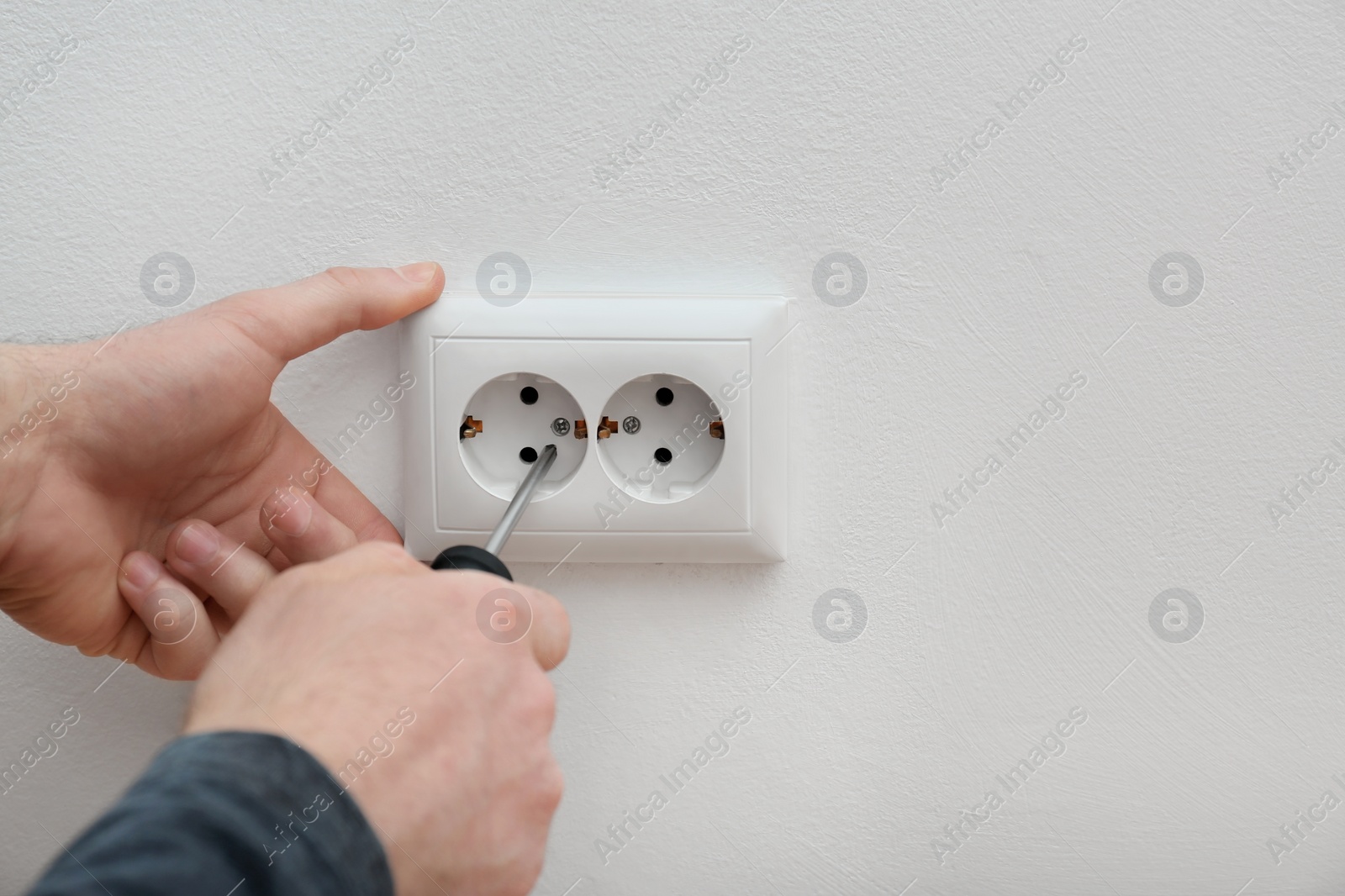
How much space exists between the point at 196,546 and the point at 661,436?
24cm

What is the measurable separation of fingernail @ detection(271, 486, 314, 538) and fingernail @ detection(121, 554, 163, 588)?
7 cm

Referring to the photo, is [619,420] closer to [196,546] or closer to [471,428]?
[471,428]

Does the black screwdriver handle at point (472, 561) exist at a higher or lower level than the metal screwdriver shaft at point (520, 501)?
lower

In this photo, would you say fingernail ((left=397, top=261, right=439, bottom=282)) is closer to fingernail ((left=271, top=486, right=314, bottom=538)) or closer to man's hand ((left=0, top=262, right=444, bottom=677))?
man's hand ((left=0, top=262, right=444, bottom=677))

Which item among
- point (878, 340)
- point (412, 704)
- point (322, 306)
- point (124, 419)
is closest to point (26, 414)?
point (124, 419)

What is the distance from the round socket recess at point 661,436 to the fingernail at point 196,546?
20cm

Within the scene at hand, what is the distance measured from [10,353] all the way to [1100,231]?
1.78ft

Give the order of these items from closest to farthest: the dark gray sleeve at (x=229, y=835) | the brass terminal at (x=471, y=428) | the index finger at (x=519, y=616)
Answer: the dark gray sleeve at (x=229, y=835), the index finger at (x=519, y=616), the brass terminal at (x=471, y=428)

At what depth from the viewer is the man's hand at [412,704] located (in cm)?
28

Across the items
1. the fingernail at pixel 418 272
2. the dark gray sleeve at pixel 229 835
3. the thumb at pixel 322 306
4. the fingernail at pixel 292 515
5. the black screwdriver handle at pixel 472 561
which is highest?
the fingernail at pixel 418 272

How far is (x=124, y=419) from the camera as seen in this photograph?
1.33 feet

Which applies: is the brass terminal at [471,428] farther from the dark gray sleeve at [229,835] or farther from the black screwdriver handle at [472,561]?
the dark gray sleeve at [229,835]

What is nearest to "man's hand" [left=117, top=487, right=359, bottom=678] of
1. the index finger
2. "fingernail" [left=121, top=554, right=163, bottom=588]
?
"fingernail" [left=121, top=554, right=163, bottom=588]

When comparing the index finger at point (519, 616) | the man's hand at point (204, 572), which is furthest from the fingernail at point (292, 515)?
the index finger at point (519, 616)
